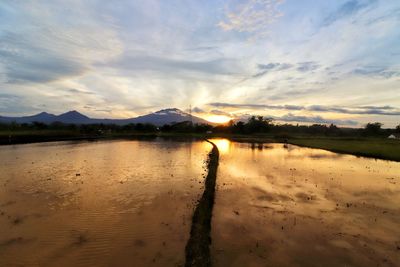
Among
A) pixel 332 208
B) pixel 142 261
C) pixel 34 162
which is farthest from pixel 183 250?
pixel 34 162

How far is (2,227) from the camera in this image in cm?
A: 984

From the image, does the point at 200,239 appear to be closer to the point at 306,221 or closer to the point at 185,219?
the point at 185,219

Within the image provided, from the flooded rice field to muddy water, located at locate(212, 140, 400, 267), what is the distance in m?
0.03

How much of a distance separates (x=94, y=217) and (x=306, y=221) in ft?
27.6

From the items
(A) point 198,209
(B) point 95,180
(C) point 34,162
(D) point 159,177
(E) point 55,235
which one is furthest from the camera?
(C) point 34,162

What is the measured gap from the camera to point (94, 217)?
10969 mm

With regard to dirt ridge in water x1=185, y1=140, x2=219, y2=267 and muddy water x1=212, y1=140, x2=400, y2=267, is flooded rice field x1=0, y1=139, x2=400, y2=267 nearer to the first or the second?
muddy water x1=212, y1=140, x2=400, y2=267

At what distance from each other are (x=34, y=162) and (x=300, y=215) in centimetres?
2276

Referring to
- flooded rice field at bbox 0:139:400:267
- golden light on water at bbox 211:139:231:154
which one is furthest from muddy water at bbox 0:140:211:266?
golden light on water at bbox 211:139:231:154

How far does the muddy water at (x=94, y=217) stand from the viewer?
797 centimetres

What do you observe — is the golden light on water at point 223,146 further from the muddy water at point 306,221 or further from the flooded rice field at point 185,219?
the muddy water at point 306,221

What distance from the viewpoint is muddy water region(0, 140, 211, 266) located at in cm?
797

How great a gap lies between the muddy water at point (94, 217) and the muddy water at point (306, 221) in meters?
1.65

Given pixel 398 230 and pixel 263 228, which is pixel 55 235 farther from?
pixel 398 230
